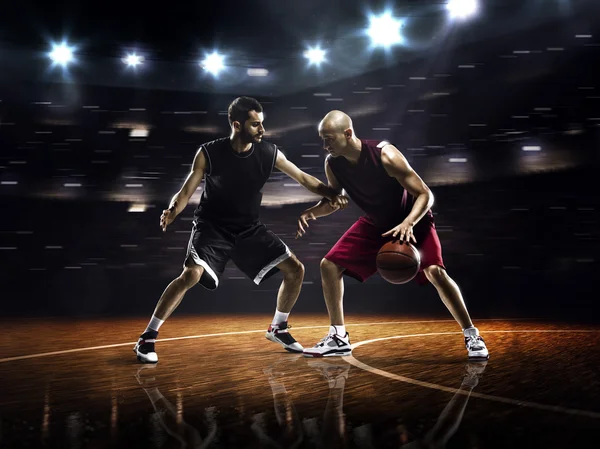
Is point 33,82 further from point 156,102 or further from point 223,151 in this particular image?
point 223,151

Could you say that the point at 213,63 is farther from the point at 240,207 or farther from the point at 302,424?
the point at 302,424

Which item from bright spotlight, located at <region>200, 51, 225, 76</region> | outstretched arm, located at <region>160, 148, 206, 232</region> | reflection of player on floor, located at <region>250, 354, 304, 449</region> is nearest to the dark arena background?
bright spotlight, located at <region>200, 51, 225, 76</region>

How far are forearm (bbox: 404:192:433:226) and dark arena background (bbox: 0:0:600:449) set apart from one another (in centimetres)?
89

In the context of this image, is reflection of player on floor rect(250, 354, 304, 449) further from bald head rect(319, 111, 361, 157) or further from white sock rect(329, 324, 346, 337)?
bald head rect(319, 111, 361, 157)

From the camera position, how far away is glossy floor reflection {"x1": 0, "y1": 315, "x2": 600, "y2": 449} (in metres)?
1.97

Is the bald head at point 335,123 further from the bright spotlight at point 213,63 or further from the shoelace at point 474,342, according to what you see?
the bright spotlight at point 213,63

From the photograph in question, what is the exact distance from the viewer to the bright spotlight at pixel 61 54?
35.3 ft

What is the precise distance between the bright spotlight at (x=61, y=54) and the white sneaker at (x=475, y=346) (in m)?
9.33

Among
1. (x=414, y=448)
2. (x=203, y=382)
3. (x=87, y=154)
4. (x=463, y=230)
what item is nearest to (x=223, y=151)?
(x=203, y=382)

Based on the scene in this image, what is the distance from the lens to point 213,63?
11602mm

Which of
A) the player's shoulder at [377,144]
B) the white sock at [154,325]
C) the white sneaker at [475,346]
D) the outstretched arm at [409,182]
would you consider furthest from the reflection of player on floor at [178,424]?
the player's shoulder at [377,144]

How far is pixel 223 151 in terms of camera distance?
392 centimetres

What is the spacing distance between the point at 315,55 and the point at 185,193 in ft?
26.8

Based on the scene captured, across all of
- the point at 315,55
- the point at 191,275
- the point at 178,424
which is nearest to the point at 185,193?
the point at 191,275
